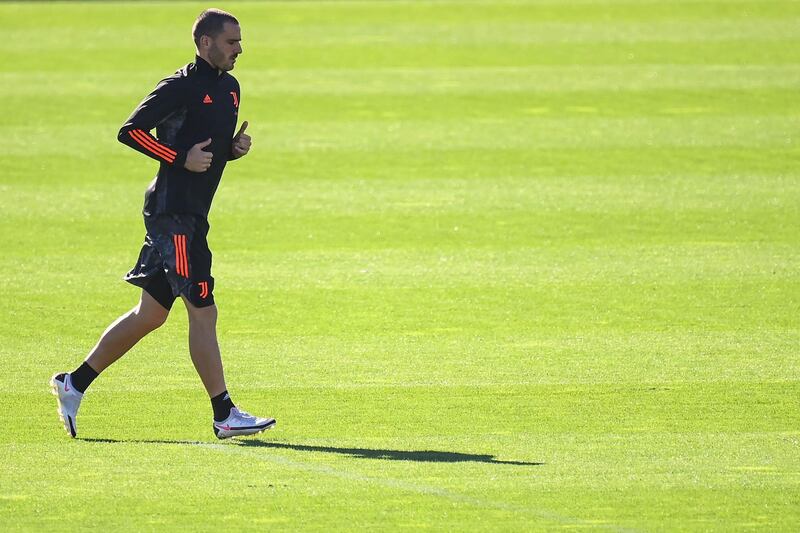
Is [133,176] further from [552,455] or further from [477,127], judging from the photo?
[552,455]

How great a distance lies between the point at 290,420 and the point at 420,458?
0.89m

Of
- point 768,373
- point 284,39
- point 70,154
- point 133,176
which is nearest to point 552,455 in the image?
point 768,373

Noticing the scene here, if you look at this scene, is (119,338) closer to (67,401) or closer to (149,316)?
(149,316)

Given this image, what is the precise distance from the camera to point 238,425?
21.9ft

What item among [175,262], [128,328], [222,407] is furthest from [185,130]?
[222,407]

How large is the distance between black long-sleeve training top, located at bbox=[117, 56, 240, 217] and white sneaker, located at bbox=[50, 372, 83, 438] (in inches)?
35.0

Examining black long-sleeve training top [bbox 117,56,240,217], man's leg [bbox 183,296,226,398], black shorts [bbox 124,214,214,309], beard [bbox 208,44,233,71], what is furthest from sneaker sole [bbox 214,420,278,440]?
beard [bbox 208,44,233,71]

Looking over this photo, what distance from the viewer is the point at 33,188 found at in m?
12.0

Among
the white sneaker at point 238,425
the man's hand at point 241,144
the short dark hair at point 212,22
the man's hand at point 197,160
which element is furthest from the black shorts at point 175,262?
the short dark hair at point 212,22

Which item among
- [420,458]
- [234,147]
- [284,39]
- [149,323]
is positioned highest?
[284,39]

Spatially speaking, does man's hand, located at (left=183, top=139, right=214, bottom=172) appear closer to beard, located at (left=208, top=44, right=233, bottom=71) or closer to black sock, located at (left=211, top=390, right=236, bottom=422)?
beard, located at (left=208, top=44, right=233, bottom=71)

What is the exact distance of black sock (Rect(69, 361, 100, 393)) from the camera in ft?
22.4

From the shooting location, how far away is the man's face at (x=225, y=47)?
681cm

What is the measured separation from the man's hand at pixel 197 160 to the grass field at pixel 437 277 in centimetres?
121
